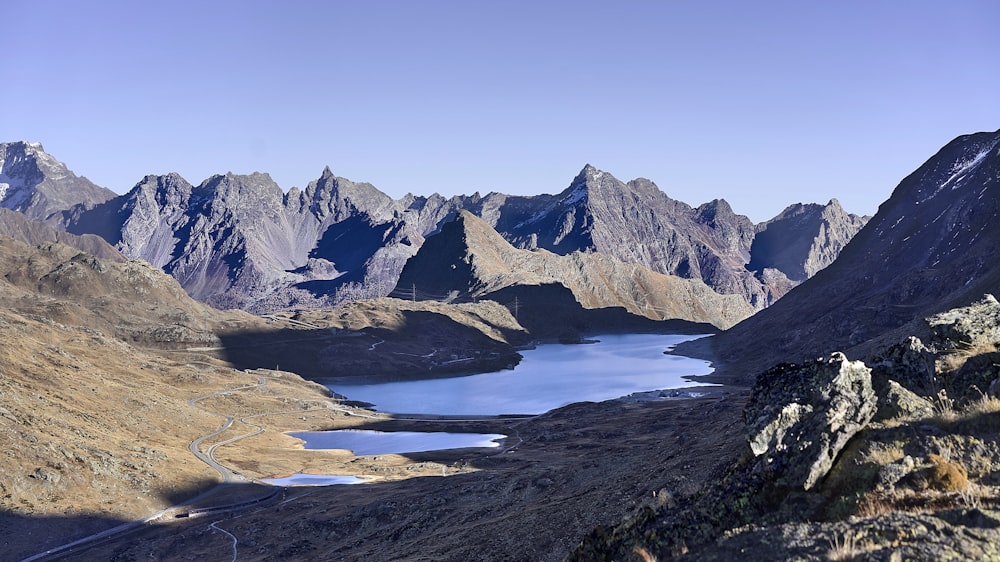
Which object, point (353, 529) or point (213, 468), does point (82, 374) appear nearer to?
point (213, 468)

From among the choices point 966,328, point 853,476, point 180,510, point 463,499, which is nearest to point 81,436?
point 180,510

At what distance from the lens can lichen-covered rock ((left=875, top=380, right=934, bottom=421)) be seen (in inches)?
684

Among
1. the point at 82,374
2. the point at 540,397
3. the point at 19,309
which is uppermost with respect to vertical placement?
the point at 19,309

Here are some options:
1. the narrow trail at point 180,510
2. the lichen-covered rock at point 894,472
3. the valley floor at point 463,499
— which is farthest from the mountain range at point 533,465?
the narrow trail at point 180,510

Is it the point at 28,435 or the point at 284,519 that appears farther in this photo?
the point at 28,435

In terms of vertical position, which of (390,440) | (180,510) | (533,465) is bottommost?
(390,440)

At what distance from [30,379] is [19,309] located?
111 meters

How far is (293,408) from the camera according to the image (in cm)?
16238

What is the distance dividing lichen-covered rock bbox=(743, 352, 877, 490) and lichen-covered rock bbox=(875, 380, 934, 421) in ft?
1.40

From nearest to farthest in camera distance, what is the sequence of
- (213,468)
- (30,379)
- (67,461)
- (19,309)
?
(67,461) < (213,468) < (30,379) < (19,309)

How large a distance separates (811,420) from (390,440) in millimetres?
122651

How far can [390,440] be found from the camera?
133750 mm

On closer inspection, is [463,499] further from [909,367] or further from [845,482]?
[845,482]

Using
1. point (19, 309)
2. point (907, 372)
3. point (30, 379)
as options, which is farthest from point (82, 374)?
point (907, 372)
